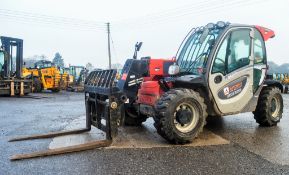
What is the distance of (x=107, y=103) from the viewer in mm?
5738

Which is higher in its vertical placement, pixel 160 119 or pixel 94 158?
pixel 160 119

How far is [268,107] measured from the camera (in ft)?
25.1

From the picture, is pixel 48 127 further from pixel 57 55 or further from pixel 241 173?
pixel 57 55

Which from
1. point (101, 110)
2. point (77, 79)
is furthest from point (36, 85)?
point (101, 110)

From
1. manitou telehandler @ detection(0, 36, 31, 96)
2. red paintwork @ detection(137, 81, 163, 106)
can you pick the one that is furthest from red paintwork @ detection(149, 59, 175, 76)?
manitou telehandler @ detection(0, 36, 31, 96)

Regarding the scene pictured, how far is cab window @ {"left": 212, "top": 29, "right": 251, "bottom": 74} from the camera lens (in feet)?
21.6

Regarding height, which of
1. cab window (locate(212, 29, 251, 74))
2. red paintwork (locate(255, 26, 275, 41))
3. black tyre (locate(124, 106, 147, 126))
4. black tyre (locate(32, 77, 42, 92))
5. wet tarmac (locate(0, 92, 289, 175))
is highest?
red paintwork (locate(255, 26, 275, 41))

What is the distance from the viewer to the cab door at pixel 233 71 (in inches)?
257

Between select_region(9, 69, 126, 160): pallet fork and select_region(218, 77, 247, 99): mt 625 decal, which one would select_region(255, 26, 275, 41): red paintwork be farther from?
select_region(9, 69, 126, 160): pallet fork

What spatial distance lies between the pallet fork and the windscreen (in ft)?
6.02

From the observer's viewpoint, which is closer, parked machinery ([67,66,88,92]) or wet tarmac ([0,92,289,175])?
wet tarmac ([0,92,289,175])

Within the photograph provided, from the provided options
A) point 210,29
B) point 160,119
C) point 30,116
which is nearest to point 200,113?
point 160,119

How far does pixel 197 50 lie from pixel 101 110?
241 centimetres

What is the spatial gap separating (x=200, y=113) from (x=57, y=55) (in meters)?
82.7
